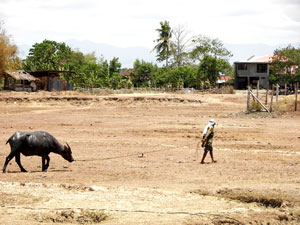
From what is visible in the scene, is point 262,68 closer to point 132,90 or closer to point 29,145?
point 132,90

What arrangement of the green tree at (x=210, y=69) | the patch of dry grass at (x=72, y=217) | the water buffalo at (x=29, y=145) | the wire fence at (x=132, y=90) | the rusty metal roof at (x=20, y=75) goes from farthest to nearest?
the green tree at (x=210, y=69) < the rusty metal roof at (x=20, y=75) < the wire fence at (x=132, y=90) < the water buffalo at (x=29, y=145) < the patch of dry grass at (x=72, y=217)

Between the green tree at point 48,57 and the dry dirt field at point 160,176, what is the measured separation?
4215 cm

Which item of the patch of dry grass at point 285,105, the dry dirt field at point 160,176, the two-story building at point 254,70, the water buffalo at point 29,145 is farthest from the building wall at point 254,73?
the water buffalo at point 29,145

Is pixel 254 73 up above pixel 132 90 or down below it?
above

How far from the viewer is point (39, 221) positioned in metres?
10.1

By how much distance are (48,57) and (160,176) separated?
68564 mm

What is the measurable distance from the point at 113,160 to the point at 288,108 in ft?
66.9

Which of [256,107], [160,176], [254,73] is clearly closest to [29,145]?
[160,176]

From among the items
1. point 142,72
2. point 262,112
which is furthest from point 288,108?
point 142,72

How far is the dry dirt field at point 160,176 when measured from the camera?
34.9 ft

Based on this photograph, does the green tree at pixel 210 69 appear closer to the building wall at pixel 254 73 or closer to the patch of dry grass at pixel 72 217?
the building wall at pixel 254 73

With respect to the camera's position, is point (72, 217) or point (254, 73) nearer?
point (72, 217)

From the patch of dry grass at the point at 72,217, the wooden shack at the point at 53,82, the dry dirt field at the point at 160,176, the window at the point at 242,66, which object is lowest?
the patch of dry grass at the point at 72,217

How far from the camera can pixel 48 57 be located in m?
80.2
